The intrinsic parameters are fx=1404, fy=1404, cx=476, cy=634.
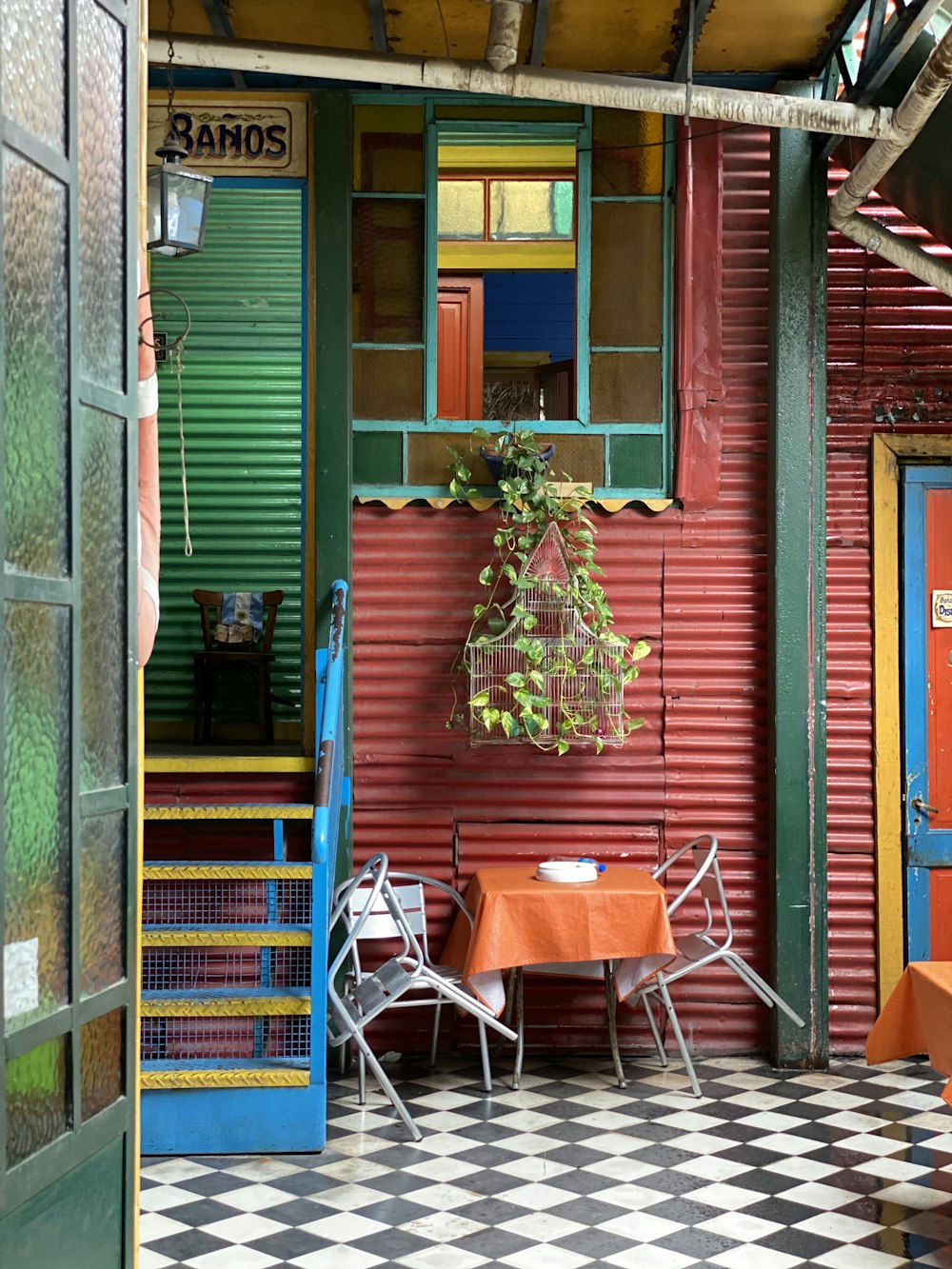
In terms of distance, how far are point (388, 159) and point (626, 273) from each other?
1.28 meters

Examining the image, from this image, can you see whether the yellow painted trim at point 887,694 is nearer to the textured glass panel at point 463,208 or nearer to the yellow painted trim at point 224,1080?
the yellow painted trim at point 224,1080

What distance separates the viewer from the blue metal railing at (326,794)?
17.8 ft

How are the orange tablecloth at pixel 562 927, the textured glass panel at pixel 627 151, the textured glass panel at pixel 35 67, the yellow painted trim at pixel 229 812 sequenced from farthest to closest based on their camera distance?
the textured glass panel at pixel 627 151 < the orange tablecloth at pixel 562 927 < the yellow painted trim at pixel 229 812 < the textured glass panel at pixel 35 67

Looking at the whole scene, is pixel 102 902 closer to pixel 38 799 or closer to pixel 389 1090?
pixel 38 799

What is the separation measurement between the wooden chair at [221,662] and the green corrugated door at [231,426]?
12.3 inches

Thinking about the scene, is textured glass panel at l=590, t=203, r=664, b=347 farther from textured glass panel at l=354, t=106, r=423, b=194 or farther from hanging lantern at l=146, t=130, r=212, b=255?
hanging lantern at l=146, t=130, r=212, b=255

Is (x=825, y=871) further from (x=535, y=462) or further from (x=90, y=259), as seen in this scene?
(x=90, y=259)

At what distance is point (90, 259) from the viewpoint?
2938 millimetres

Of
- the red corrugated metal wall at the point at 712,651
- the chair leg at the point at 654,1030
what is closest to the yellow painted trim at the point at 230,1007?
the red corrugated metal wall at the point at 712,651

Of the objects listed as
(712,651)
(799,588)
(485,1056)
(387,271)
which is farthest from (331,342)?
(485,1056)

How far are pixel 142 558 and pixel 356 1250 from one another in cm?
240

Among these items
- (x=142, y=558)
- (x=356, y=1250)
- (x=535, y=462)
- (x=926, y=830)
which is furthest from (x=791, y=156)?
(x=356, y=1250)

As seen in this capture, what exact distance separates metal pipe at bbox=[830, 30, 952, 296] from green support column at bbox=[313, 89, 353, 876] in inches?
90.9

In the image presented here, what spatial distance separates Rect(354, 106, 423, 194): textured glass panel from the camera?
22.4ft
